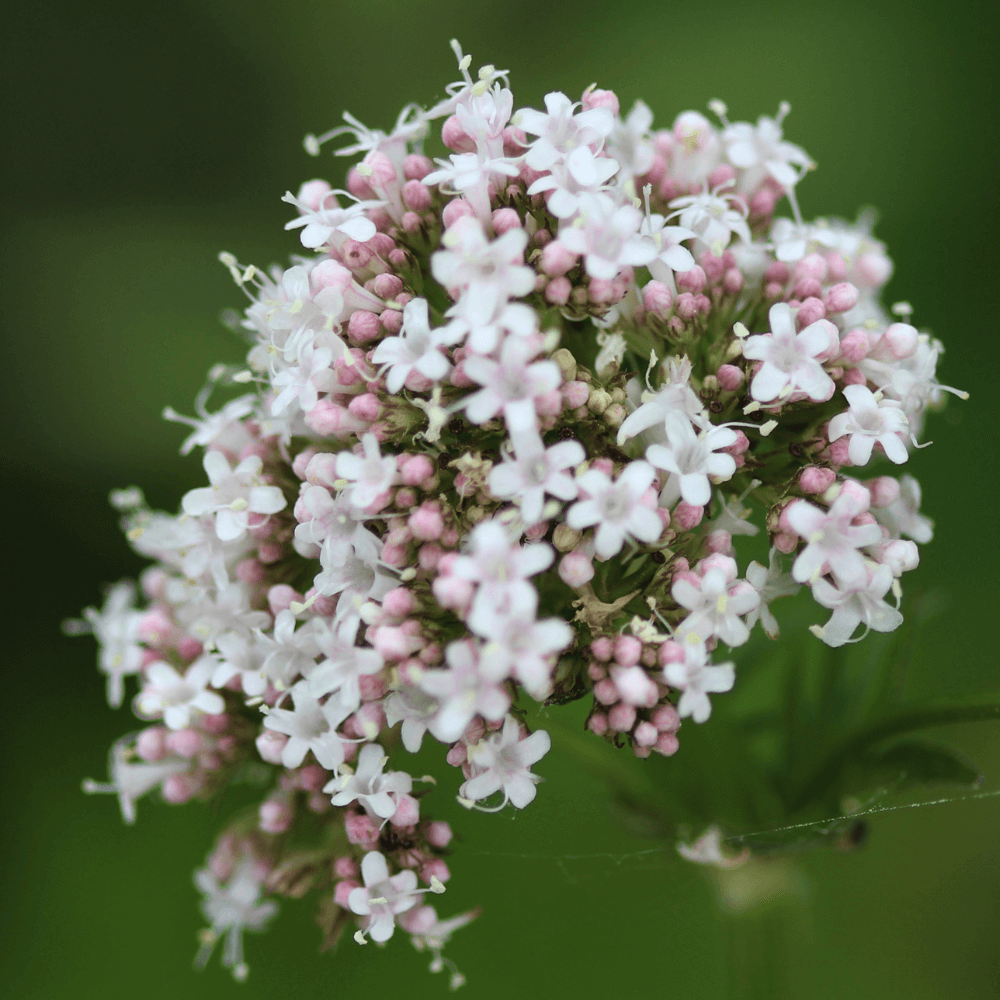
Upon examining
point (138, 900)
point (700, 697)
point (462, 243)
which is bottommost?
point (138, 900)

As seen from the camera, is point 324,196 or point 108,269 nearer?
point 324,196

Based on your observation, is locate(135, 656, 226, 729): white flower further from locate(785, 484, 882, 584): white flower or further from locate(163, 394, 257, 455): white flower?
locate(785, 484, 882, 584): white flower

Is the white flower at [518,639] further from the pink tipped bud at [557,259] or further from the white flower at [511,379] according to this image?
the pink tipped bud at [557,259]

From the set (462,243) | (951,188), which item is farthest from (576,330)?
(951,188)

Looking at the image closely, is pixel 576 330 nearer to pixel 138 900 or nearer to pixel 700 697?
pixel 700 697

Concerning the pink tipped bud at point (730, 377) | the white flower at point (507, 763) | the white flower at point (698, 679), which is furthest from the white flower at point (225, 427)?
the white flower at point (698, 679)

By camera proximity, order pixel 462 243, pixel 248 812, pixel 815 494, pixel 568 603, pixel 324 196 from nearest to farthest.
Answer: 1. pixel 462 243
2. pixel 815 494
3. pixel 568 603
4. pixel 324 196
5. pixel 248 812
